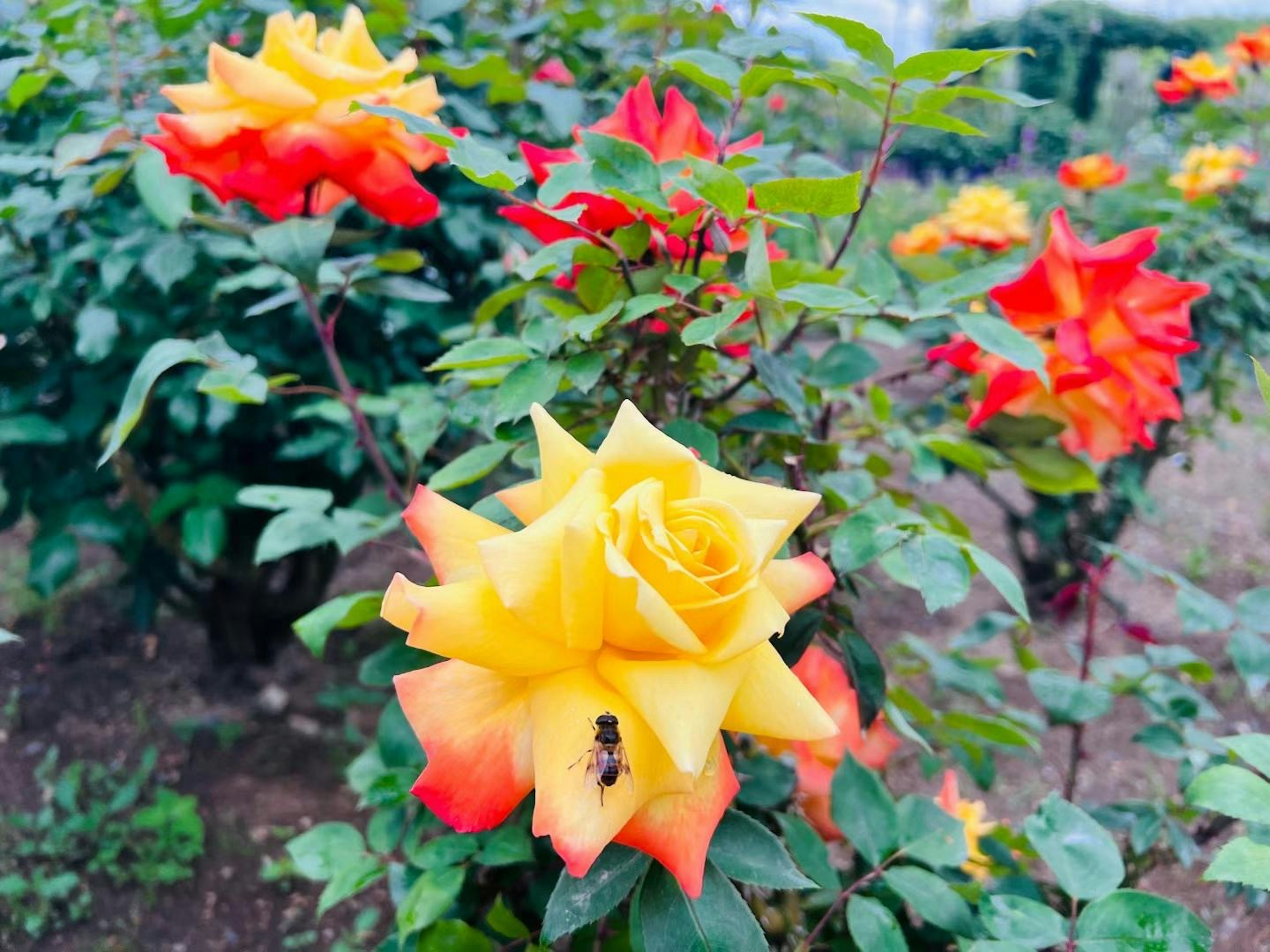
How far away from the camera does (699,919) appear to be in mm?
556

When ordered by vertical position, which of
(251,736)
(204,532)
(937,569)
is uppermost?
(937,569)

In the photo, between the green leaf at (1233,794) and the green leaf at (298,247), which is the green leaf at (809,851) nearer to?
the green leaf at (1233,794)

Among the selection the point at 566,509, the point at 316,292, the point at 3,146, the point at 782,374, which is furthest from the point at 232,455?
the point at 566,509

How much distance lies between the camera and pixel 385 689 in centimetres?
217

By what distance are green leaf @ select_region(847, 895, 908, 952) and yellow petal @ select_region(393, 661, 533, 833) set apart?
1.06 feet

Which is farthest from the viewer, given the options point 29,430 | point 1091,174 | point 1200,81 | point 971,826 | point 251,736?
point 1200,81

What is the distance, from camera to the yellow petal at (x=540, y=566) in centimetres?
46

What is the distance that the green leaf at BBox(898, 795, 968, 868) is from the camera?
2.60 feet

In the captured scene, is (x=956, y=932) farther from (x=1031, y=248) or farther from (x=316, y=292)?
(x=316, y=292)

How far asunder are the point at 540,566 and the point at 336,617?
1.42ft

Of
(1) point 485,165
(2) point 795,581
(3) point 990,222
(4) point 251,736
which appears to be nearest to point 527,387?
(1) point 485,165

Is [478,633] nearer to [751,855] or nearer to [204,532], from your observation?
[751,855]

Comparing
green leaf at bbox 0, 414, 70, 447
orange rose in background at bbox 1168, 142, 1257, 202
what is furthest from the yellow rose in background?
orange rose in background at bbox 1168, 142, 1257, 202

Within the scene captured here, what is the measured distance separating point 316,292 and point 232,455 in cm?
96
